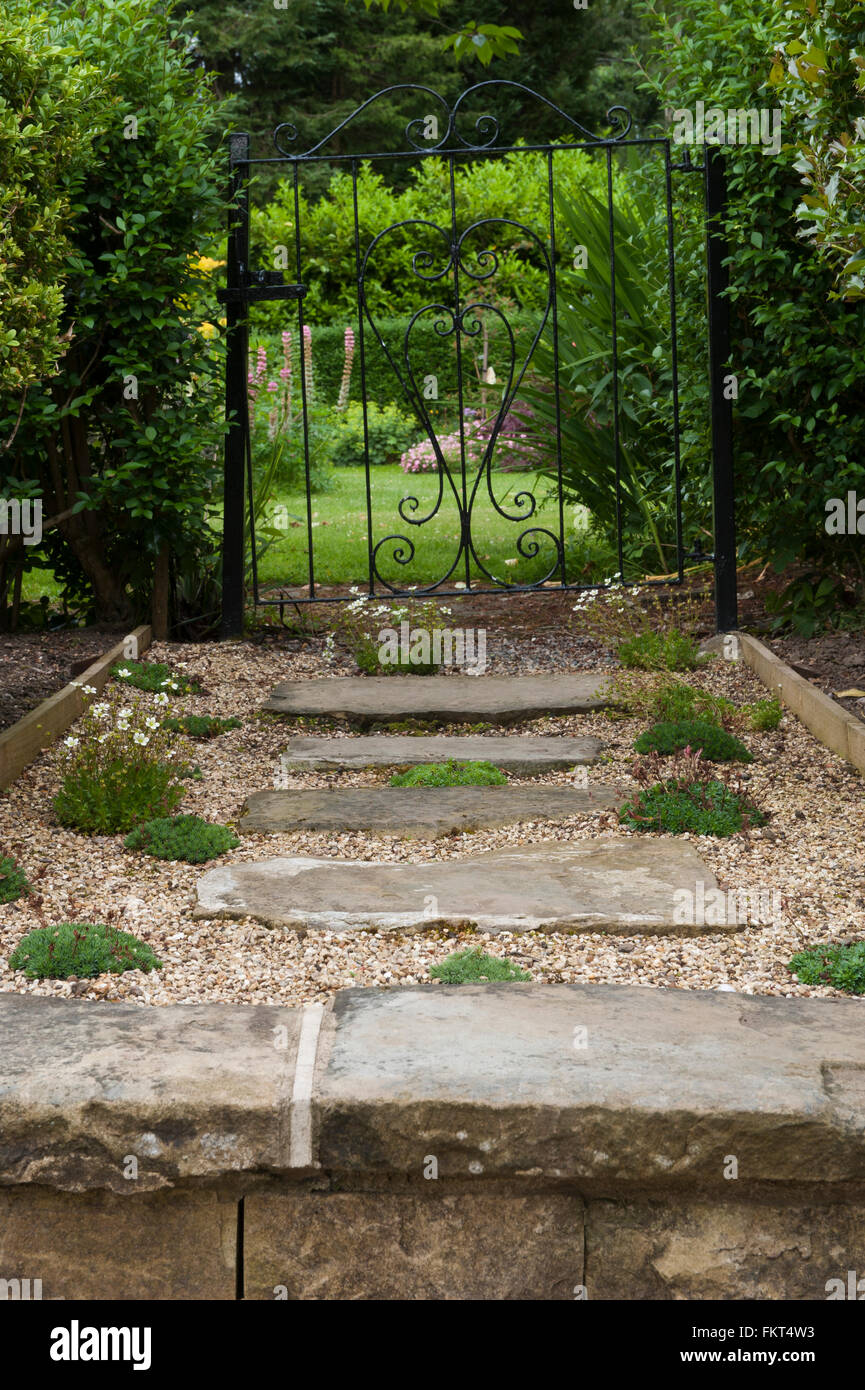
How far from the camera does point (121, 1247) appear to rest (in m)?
1.87

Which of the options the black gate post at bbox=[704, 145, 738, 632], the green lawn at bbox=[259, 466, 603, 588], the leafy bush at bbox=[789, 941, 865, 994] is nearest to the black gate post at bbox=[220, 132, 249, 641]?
the green lawn at bbox=[259, 466, 603, 588]

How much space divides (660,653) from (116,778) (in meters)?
2.38

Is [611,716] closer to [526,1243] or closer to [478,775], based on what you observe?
[478,775]

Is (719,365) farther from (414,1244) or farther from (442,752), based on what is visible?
(414,1244)

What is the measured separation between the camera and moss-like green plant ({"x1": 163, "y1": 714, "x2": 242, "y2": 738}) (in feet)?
14.0

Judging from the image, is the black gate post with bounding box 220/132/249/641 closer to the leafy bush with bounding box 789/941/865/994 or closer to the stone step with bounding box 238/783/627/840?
the stone step with bounding box 238/783/627/840

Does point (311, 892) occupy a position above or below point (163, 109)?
below

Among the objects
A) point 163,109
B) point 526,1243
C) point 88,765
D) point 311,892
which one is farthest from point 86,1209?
point 163,109

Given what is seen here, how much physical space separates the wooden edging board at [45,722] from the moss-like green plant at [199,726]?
0.34m

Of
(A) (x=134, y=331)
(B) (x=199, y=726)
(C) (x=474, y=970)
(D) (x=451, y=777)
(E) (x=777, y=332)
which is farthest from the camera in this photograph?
(A) (x=134, y=331)

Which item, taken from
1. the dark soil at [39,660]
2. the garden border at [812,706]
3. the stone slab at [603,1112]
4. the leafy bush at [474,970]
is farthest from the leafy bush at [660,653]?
the stone slab at [603,1112]

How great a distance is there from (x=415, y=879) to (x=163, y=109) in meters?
3.47

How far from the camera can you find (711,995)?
2.20 metres

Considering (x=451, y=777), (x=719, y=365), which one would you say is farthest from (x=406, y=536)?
(x=451, y=777)
